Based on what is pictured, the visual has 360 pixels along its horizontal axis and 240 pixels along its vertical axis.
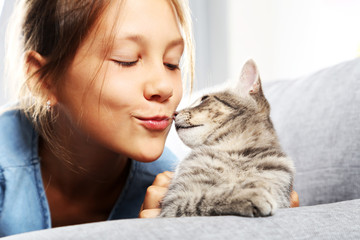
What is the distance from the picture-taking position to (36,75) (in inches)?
39.3

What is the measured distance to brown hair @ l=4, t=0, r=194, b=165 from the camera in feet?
2.95

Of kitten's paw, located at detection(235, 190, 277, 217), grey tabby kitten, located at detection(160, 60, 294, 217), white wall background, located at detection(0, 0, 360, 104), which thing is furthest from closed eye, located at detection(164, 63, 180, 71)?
white wall background, located at detection(0, 0, 360, 104)

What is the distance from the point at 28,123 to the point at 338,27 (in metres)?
2.08

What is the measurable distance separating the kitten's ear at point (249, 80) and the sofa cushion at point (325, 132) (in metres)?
0.26

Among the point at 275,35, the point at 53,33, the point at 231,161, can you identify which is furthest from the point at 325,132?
the point at 275,35

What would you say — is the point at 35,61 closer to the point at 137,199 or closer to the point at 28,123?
the point at 28,123

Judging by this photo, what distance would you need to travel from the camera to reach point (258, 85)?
103 centimetres

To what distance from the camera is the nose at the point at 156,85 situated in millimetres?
857

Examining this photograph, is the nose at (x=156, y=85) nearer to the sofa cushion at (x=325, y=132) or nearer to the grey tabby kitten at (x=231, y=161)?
the grey tabby kitten at (x=231, y=161)

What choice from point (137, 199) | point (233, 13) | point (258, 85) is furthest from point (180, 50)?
point (233, 13)

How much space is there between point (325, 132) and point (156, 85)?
1.83 feet

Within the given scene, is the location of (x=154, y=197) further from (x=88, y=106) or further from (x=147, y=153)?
(x=88, y=106)

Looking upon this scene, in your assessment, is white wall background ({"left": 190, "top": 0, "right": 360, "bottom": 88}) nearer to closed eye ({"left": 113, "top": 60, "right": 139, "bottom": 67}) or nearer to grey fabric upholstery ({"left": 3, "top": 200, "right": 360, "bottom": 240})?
closed eye ({"left": 113, "top": 60, "right": 139, "bottom": 67})

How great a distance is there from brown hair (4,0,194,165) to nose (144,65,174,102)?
0.19 metres
